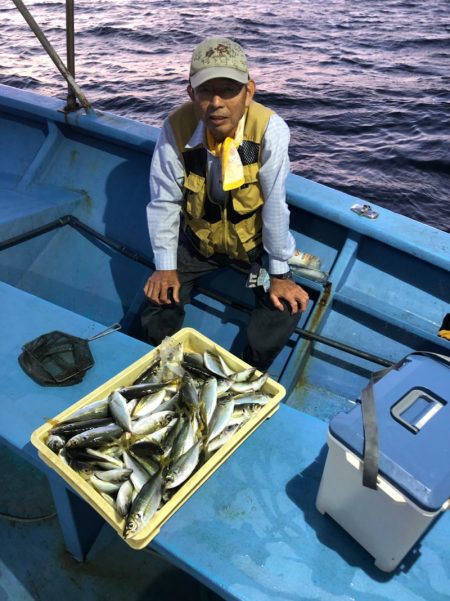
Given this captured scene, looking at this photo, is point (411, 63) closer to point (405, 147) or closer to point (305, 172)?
point (405, 147)

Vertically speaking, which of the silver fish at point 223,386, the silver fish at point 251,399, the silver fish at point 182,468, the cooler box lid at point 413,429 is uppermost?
the cooler box lid at point 413,429

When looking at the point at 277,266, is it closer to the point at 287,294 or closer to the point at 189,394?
the point at 287,294

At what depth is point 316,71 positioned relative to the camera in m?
13.8

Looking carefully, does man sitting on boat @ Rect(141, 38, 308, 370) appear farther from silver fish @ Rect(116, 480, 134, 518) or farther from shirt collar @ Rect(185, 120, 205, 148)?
silver fish @ Rect(116, 480, 134, 518)

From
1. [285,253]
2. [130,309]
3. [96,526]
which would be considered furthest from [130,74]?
[96,526]

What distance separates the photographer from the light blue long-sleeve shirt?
2840 millimetres

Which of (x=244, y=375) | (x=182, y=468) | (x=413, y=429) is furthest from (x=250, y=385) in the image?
(x=413, y=429)

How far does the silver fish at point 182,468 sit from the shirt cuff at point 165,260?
160 centimetres

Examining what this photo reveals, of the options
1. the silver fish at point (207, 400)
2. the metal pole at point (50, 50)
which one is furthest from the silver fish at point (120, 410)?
Result: the metal pole at point (50, 50)

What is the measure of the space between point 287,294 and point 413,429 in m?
1.64

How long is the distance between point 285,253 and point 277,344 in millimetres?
671

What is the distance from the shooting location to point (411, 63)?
1409 cm

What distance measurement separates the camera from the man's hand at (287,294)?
3.19 metres

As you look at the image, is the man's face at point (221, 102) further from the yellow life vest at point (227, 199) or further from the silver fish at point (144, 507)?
the silver fish at point (144, 507)
